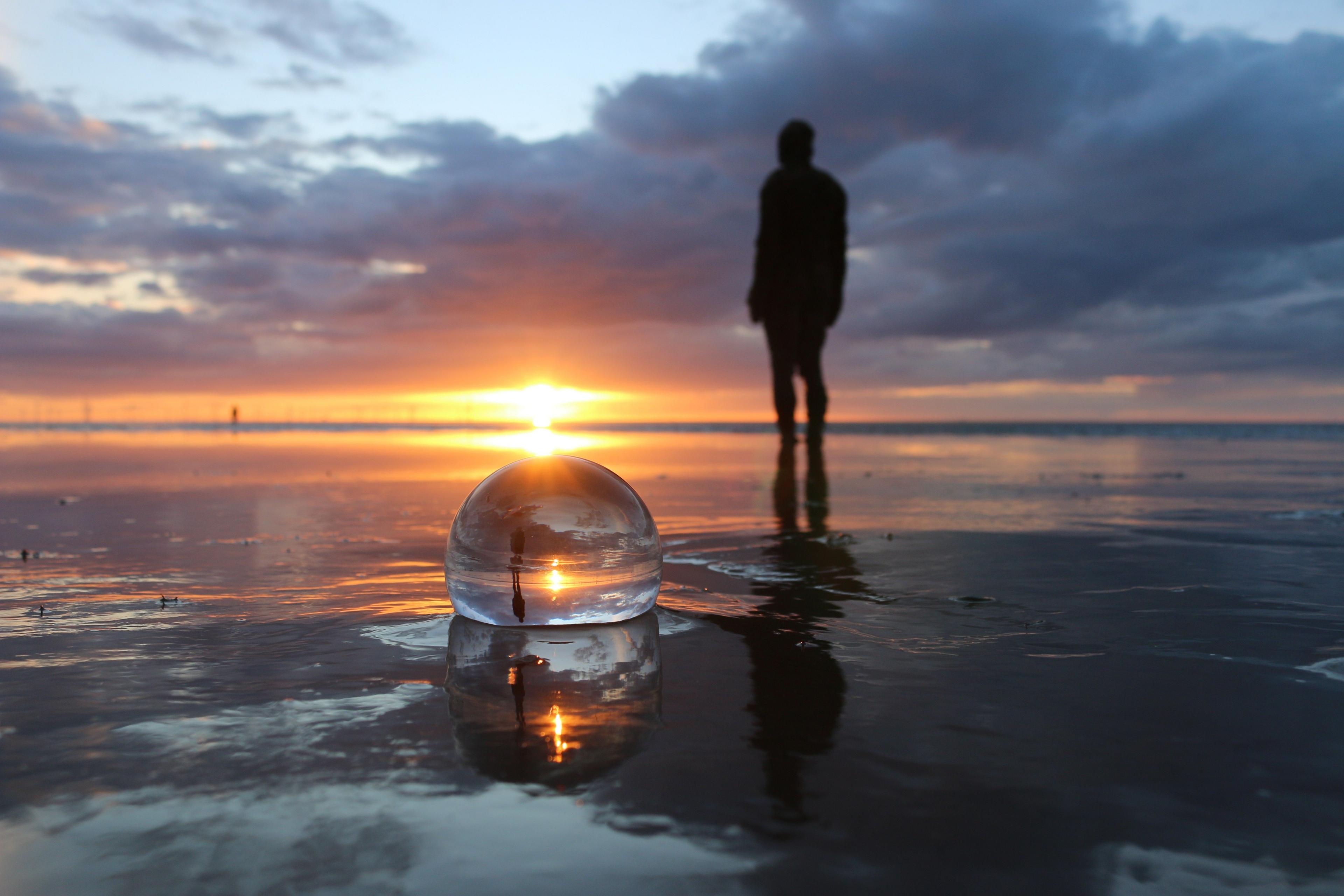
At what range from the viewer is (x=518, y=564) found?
8.63 feet

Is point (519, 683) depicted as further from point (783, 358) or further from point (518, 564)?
point (783, 358)

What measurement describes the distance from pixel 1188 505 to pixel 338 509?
668 cm

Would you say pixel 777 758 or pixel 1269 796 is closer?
pixel 1269 796

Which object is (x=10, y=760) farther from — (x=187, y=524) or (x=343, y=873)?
(x=187, y=524)

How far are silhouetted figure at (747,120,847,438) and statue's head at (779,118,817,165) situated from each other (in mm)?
11

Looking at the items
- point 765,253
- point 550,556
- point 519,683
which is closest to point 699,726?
point 519,683

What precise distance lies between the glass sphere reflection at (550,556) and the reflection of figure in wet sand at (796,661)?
38 cm

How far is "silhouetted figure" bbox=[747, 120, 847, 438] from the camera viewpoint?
13.4 metres

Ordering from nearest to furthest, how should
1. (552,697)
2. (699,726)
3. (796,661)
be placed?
(699,726)
(552,697)
(796,661)

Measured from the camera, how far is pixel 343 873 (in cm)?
118

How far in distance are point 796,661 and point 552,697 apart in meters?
0.70

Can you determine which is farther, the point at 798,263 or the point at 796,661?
the point at 798,263

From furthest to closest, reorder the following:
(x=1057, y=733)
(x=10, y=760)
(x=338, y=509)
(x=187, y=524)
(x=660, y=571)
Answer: (x=338, y=509) < (x=187, y=524) < (x=660, y=571) < (x=1057, y=733) < (x=10, y=760)

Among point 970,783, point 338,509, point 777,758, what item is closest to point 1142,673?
point 970,783
